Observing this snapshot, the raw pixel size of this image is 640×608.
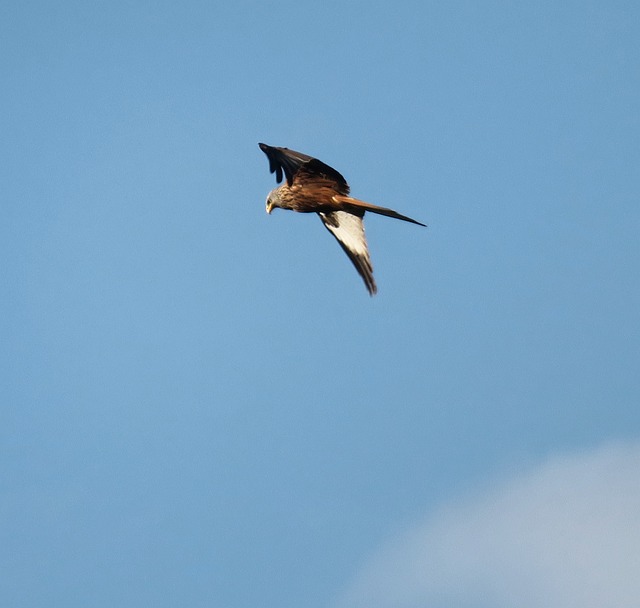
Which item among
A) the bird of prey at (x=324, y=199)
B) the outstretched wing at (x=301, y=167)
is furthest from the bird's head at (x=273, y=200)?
the outstretched wing at (x=301, y=167)

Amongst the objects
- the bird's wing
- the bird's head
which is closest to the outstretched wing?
the bird's head

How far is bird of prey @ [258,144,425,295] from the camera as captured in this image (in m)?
22.6

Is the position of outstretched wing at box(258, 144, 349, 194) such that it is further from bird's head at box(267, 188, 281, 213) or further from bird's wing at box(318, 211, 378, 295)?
bird's wing at box(318, 211, 378, 295)

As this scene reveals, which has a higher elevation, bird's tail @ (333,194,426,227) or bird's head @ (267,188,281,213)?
bird's head @ (267,188,281,213)

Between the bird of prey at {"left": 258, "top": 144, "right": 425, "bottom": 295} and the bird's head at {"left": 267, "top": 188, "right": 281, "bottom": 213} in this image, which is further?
the bird's head at {"left": 267, "top": 188, "right": 281, "bottom": 213}

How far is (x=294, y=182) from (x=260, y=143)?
1037 mm

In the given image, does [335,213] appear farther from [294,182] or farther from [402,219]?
[402,219]

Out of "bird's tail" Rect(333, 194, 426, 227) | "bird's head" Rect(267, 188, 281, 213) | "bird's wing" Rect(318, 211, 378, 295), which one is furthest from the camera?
"bird's wing" Rect(318, 211, 378, 295)

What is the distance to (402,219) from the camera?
20.5 m

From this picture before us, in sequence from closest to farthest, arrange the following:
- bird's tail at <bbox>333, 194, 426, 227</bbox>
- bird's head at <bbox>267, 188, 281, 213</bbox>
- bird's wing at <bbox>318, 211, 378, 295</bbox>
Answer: bird's tail at <bbox>333, 194, 426, 227</bbox>
bird's head at <bbox>267, 188, 281, 213</bbox>
bird's wing at <bbox>318, 211, 378, 295</bbox>

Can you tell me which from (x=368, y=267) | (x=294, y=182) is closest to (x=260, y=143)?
(x=294, y=182)

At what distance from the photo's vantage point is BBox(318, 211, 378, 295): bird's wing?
23578mm

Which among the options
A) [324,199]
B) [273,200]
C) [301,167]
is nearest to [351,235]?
[324,199]

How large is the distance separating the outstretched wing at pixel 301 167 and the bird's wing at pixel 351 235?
1.16 meters
